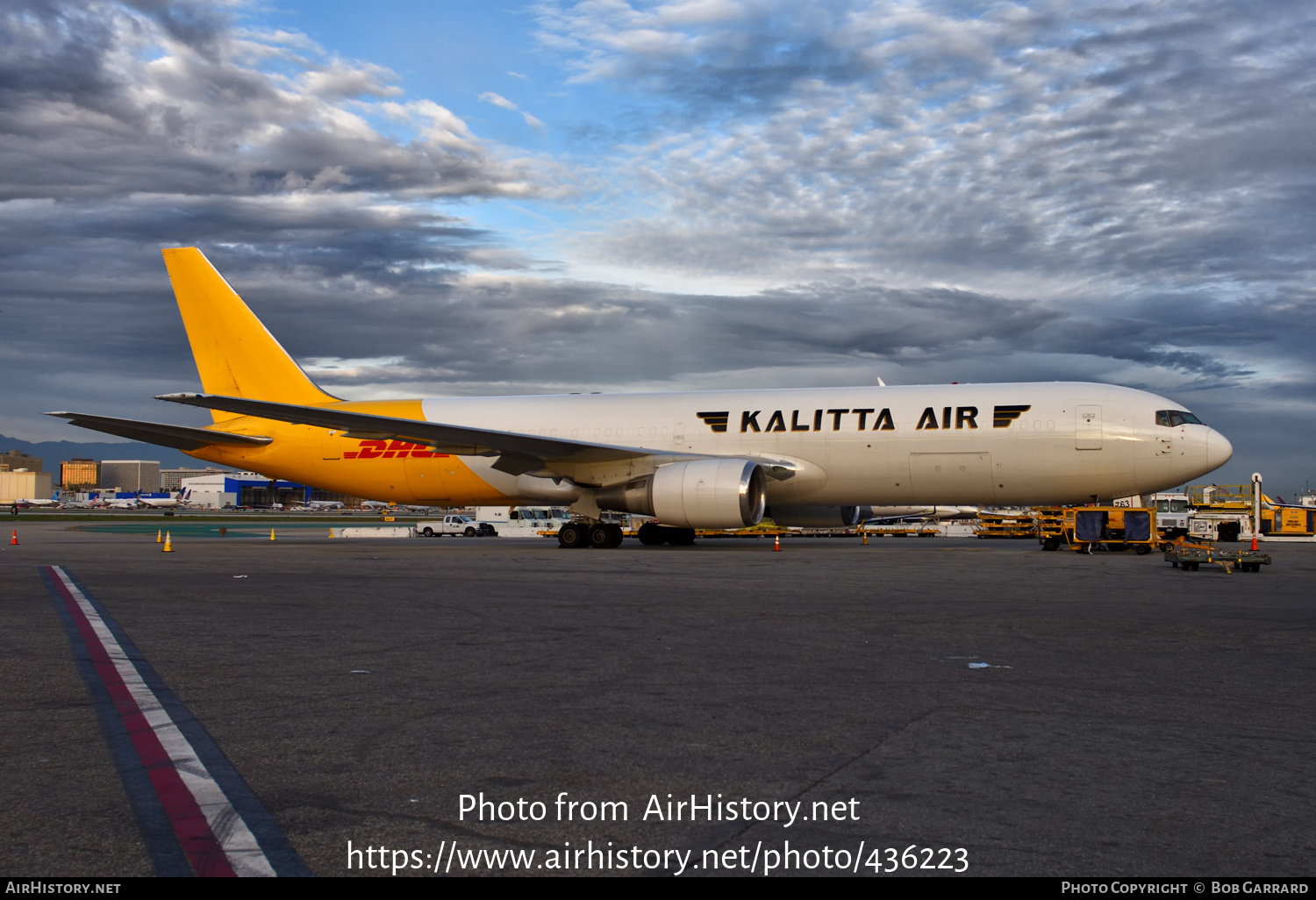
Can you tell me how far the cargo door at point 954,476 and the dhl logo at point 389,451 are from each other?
11924mm

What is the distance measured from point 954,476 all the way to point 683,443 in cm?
636

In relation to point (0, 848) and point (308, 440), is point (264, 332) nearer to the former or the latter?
point (308, 440)

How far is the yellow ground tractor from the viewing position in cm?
2244

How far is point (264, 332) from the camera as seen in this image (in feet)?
88.8

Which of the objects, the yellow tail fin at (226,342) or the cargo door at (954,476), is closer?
the cargo door at (954,476)

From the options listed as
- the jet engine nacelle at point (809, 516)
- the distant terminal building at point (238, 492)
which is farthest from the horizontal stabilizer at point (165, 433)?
the distant terminal building at point (238, 492)

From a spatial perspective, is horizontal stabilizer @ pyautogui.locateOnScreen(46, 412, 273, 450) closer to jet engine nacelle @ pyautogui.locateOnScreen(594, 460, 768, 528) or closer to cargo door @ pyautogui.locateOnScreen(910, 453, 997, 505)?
jet engine nacelle @ pyautogui.locateOnScreen(594, 460, 768, 528)

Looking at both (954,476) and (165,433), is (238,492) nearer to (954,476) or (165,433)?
(165,433)

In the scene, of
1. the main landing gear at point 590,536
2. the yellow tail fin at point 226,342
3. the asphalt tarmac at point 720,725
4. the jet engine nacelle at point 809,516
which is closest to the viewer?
the asphalt tarmac at point 720,725

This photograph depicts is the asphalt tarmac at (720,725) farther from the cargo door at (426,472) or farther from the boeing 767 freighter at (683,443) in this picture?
the cargo door at (426,472)

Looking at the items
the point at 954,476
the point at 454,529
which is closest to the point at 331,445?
the point at 454,529

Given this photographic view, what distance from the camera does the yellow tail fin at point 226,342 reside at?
2658cm

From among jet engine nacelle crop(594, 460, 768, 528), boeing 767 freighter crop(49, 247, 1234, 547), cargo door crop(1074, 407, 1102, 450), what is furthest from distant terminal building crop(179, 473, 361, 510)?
cargo door crop(1074, 407, 1102, 450)

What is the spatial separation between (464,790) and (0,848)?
159 cm
